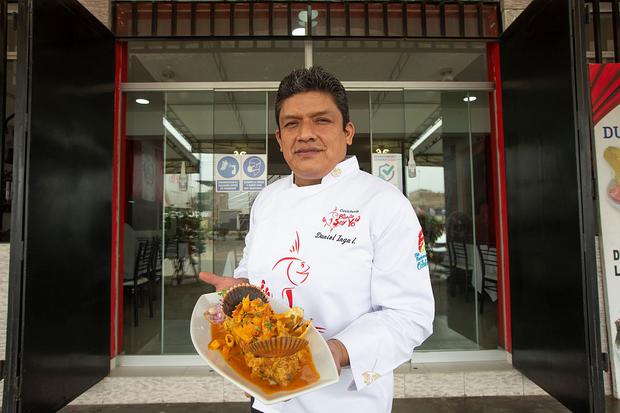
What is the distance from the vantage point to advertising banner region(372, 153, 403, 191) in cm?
387

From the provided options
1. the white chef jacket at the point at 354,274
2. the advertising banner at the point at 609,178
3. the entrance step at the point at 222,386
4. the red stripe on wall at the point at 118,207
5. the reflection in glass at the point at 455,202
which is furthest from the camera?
the reflection in glass at the point at 455,202

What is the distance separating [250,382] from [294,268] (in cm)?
32

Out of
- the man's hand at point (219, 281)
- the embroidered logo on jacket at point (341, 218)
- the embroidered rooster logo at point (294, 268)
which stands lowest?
the man's hand at point (219, 281)

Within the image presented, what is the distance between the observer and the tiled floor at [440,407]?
120 inches

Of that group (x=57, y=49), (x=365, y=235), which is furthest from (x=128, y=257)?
(x=365, y=235)

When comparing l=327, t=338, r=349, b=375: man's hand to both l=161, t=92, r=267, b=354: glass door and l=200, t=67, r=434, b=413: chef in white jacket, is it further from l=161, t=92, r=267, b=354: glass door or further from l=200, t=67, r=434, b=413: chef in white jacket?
l=161, t=92, r=267, b=354: glass door

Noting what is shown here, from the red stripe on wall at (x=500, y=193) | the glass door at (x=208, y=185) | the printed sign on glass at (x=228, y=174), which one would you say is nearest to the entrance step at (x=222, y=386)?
the red stripe on wall at (x=500, y=193)

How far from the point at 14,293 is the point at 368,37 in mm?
3194

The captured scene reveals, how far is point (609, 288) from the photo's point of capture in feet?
9.98

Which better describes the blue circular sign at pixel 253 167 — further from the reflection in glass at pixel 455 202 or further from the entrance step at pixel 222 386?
the entrance step at pixel 222 386

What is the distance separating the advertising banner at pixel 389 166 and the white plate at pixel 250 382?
297 cm

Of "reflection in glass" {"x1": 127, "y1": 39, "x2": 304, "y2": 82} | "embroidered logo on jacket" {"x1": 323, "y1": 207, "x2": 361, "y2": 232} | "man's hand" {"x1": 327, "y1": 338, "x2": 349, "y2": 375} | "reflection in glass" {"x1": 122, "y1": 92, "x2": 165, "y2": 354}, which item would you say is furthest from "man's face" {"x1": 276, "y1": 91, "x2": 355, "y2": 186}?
"reflection in glass" {"x1": 122, "y1": 92, "x2": 165, "y2": 354}

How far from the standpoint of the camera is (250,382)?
87cm

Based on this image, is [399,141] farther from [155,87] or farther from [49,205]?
[49,205]
